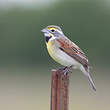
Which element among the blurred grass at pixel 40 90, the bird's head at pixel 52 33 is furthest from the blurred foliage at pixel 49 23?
the bird's head at pixel 52 33

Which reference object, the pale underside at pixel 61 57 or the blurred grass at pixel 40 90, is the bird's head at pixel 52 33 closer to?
the pale underside at pixel 61 57

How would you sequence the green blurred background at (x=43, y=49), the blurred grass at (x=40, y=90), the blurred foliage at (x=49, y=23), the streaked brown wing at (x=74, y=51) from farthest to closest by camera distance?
the blurred foliage at (x=49, y=23)
the green blurred background at (x=43, y=49)
the blurred grass at (x=40, y=90)
the streaked brown wing at (x=74, y=51)

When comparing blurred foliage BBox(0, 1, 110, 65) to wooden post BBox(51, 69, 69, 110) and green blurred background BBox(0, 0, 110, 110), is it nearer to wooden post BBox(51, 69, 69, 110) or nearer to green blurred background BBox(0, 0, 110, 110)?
green blurred background BBox(0, 0, 110, 110)

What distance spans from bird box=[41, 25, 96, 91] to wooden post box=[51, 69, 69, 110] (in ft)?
5.97

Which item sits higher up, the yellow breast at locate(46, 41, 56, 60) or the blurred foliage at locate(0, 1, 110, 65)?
the blurred foliage at locate(0, 1, 110, 65)

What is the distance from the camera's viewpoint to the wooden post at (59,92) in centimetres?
605

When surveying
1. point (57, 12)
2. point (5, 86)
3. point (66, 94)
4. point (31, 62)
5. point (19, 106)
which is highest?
point (57, 12)

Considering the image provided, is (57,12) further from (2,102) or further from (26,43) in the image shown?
(2,102)

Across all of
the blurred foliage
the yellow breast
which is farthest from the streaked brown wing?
the blurred foliage

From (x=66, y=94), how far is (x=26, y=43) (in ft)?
66.3

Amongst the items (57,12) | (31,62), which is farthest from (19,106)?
(57,12)

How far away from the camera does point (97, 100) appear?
16.9 metres

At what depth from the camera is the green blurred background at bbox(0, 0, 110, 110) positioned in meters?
17.5

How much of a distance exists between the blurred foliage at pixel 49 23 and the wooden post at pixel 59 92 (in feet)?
57.4
